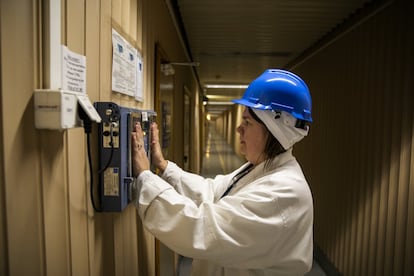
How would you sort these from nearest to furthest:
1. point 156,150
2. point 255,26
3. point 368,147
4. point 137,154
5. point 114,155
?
point 114,155, point 137,154, point 156,150, point 368,147, point 255,26

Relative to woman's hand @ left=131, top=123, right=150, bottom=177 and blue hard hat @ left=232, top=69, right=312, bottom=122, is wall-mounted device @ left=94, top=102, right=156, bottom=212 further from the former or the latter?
blue hard hat @ left=232, top=69, right=312, bottom=122

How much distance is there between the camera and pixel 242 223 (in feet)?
3.25

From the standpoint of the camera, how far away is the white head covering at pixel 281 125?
3.91 ft

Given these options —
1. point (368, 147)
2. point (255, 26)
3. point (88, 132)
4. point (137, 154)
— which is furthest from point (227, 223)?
point (255, 26)

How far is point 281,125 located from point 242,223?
0.46 metres

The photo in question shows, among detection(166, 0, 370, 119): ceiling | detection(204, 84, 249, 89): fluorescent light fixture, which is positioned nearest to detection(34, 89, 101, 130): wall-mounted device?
detection(166, 0, 370, 119): ceiling

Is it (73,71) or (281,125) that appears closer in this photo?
(73,71)

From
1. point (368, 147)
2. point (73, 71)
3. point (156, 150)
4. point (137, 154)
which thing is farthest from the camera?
point (368, 147)

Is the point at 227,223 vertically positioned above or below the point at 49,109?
below

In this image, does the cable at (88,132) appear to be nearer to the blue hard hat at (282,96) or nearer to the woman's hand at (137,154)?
the woman's hand at (137,154)

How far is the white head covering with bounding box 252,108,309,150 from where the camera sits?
119cm

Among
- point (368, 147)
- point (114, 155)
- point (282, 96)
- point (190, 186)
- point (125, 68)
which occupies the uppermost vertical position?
point (125, 68)

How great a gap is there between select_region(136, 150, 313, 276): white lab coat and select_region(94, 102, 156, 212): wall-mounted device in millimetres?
77

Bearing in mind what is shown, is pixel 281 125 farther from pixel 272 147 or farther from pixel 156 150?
pixel 156 150
